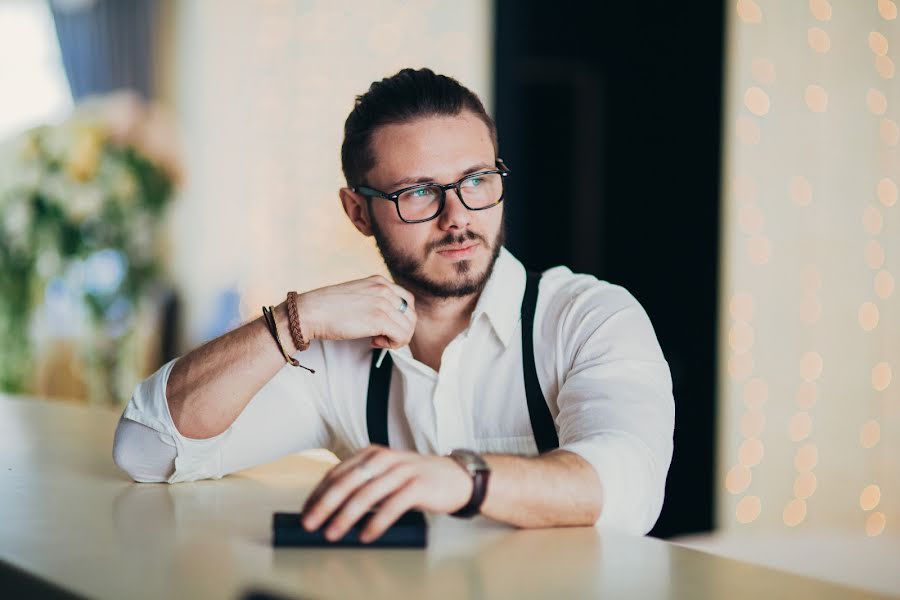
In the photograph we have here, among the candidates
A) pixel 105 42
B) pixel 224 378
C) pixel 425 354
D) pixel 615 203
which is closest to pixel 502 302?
pixel 425 354

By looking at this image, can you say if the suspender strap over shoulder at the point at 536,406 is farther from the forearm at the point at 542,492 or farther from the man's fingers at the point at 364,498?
the man's fingers at the point at 364,498

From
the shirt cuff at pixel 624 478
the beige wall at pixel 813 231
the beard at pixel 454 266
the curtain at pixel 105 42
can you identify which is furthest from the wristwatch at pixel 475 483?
the curtain at pixel 105 42

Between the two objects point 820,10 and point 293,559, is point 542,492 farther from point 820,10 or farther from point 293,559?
point 820,10

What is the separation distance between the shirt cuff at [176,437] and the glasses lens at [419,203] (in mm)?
441

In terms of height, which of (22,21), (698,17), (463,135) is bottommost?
(463,135)

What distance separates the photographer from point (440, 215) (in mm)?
1570

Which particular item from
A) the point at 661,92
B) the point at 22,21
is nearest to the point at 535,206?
the point at 661,92

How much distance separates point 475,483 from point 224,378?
582 millimetres

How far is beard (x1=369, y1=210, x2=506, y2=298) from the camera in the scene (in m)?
1.58

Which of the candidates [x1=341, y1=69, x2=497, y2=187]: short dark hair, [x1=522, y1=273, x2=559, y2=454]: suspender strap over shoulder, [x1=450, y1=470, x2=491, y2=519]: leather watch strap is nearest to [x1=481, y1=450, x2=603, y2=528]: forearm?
[x1=450, y1=470, x2=491, y2=519]: leather watch strap

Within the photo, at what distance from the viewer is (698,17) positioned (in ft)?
12.6

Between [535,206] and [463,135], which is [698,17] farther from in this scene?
[463,135]

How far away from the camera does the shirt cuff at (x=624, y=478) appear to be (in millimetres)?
1160

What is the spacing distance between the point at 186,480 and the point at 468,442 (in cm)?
43
